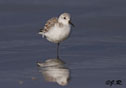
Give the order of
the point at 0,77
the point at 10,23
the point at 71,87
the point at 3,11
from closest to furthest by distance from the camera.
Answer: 1. the point at 71,87
2. the point at 0,77
3. the point at 10,23
4. the point at 3,11

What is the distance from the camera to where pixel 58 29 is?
16.1 meters

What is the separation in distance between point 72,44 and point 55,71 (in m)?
2.96

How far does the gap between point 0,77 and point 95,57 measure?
2.81 metres

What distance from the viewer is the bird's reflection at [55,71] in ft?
41.7

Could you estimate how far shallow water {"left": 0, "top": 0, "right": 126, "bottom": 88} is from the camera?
13.0m

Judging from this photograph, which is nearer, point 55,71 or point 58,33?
point 55,71

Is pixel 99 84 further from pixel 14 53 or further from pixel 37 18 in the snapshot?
pixel 37 18

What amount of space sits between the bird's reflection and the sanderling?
1.48 m

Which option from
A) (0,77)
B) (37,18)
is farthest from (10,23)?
(0,77)

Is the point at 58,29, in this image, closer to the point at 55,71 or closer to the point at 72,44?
the point at 72,44

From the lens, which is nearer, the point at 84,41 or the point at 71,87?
the point at 71,87

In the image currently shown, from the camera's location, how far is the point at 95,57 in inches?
583

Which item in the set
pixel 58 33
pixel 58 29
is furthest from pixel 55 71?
pixel 58 29

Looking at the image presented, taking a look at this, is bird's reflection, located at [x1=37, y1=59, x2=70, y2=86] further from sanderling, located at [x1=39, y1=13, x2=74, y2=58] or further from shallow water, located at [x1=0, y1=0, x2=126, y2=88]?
sanderling, located at [x1=39, y1=13, x2=74, y2=58]
